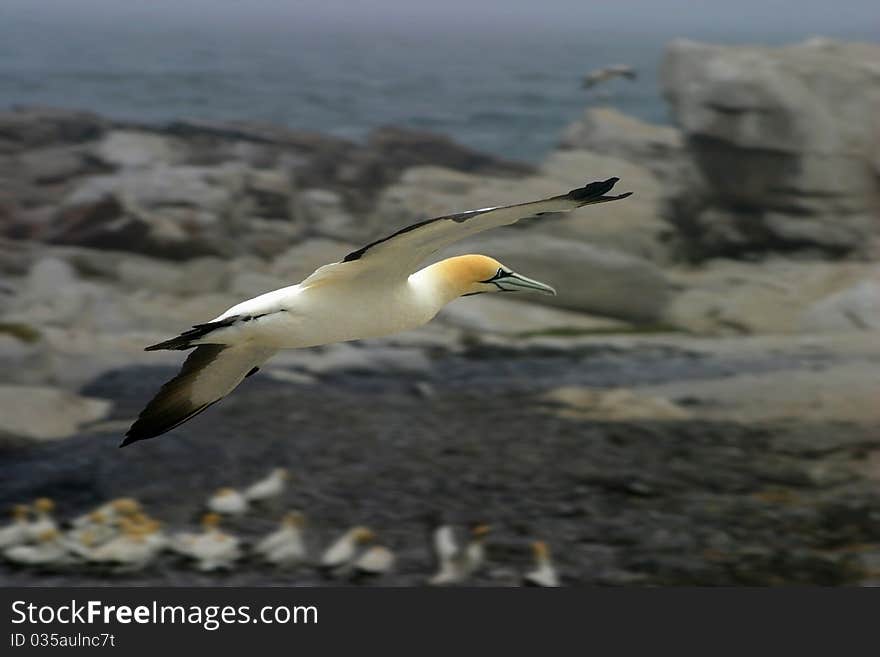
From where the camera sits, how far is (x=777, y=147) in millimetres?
21125

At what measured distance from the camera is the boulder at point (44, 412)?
15.3 m

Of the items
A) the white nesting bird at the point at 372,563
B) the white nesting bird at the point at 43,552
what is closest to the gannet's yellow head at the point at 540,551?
the white nesting bird at the point at 372,563

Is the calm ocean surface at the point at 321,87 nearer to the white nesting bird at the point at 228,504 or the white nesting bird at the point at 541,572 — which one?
the white nesting bird at the point at 228,504

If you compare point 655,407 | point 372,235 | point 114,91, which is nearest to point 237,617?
point 655,407

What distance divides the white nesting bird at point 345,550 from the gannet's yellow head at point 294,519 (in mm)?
368

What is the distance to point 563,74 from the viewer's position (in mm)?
58844

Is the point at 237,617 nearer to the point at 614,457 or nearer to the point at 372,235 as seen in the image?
the point at 614,457

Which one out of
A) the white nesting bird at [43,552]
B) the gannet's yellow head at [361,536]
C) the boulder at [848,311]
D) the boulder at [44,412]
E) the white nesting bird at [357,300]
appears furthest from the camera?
the boulder at [848,311]

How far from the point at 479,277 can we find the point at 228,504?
629 cm

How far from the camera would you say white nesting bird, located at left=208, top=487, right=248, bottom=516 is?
46.6 ft

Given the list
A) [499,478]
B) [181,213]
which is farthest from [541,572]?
[181,213]

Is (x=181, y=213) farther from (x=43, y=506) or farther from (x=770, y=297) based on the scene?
(x=770, y=297)

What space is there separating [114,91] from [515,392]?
27.6m

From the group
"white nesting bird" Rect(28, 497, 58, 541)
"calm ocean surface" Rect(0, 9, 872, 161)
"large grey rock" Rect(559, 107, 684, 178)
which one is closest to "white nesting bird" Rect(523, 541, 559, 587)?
"white nesting bird" Rect(28, 497, 58, 541)
